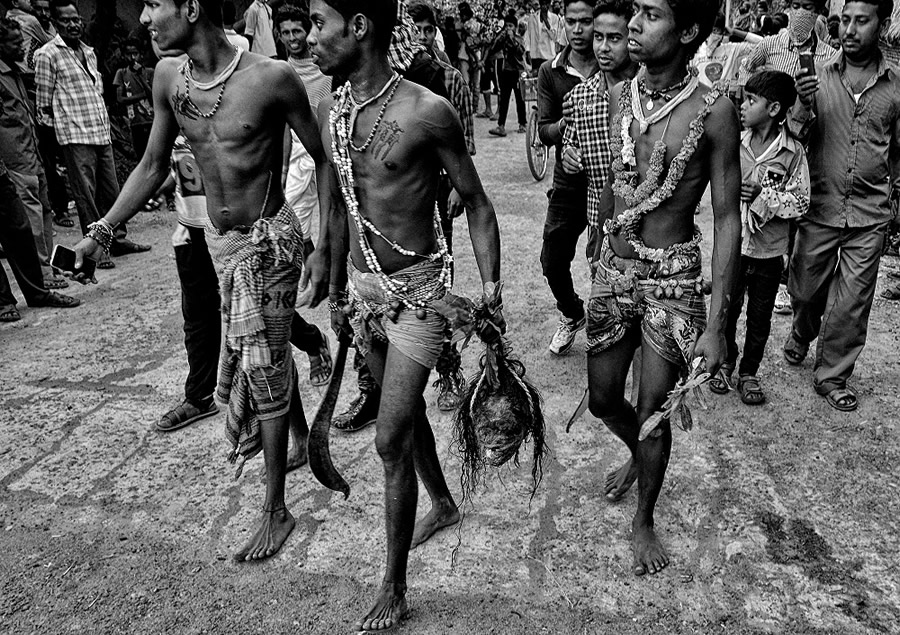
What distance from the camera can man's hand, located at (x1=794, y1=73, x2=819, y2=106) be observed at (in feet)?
13.2

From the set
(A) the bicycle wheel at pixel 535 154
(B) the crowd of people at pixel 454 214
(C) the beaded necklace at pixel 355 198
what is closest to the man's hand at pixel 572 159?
(B) the crowd of people at pixel 454 214

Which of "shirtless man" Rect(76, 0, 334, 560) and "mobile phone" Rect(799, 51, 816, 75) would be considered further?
"mobile phone" Rect(799, 51, 816, 75)

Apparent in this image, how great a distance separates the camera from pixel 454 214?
4.36 metres

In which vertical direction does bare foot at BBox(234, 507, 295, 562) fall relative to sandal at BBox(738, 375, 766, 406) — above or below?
above

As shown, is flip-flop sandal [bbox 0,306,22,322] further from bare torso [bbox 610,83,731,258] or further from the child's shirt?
the child's shirt

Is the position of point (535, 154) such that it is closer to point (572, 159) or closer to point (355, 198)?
point (572, 159)

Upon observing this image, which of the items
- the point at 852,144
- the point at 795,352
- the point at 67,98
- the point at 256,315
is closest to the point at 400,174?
the point at 256,315

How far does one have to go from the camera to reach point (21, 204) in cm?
580

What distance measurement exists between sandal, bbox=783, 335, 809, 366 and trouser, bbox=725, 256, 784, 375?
1.58ft

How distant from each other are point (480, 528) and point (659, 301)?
1.25 meters

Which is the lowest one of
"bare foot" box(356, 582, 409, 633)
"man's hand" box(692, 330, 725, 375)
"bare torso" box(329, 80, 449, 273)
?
"bare foot" box(356, 582, 409, 633)

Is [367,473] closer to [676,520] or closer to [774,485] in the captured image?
[676,520]

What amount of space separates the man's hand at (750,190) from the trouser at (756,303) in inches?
13.4

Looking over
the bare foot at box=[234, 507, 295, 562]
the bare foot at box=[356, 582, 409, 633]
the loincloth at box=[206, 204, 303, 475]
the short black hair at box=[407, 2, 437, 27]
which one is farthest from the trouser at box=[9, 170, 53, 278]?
the bare foot at box=[356, 582, 409, 633]
